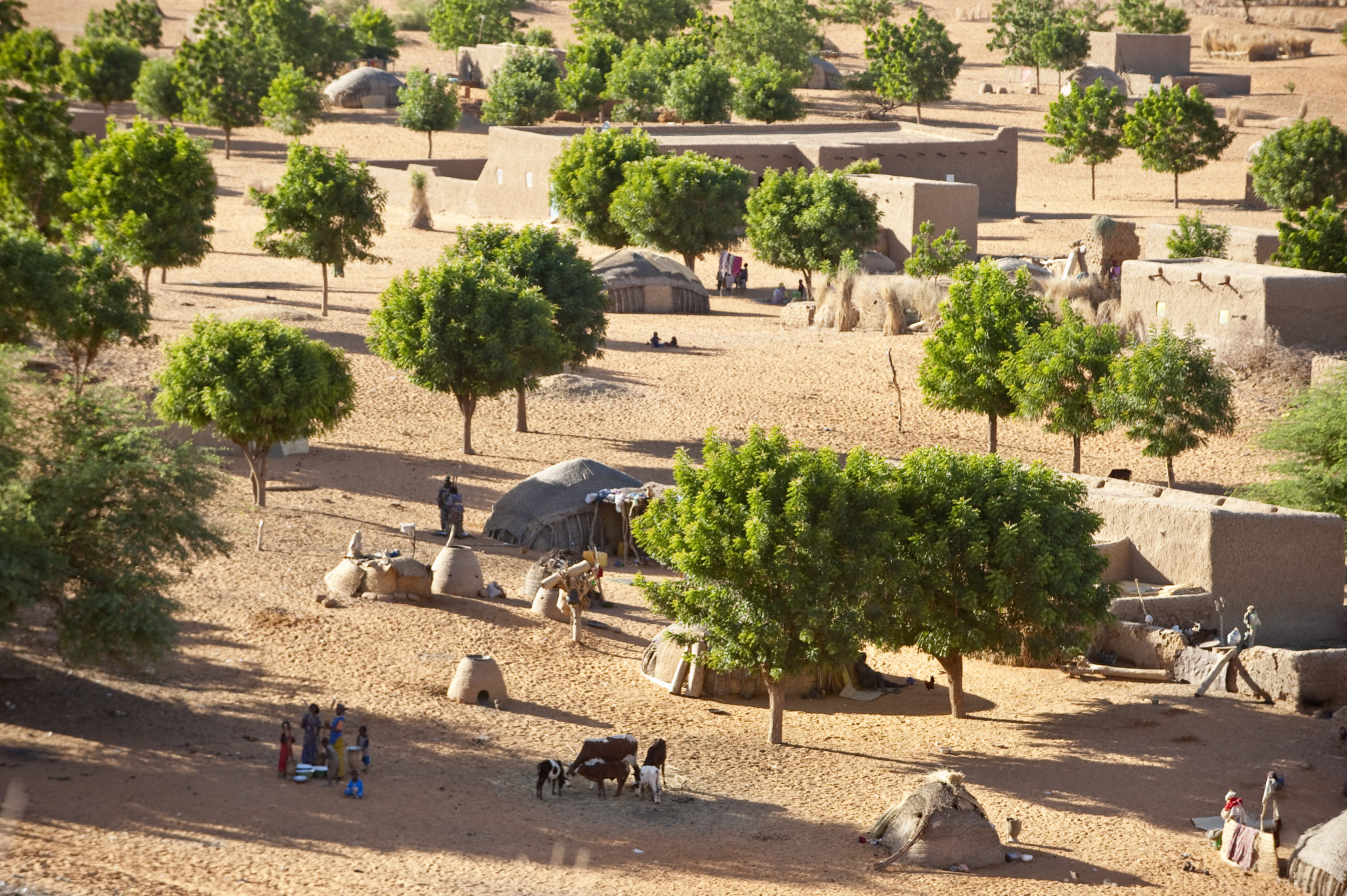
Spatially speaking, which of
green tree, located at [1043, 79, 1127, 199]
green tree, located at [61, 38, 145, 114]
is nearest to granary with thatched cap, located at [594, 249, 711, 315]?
green tree, located at [1043, 79, 1127, 199]

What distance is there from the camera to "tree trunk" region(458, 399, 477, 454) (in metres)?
32.0

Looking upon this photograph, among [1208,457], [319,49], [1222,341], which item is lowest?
[1208,457]

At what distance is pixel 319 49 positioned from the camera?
261 ft

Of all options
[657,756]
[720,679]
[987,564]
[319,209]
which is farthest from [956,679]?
[319,209]

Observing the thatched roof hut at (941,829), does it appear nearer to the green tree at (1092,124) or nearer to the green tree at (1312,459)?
the green tree at (1312,459)

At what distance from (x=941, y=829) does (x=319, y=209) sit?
2736 centimetres

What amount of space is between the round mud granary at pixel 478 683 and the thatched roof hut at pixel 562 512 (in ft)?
22.4

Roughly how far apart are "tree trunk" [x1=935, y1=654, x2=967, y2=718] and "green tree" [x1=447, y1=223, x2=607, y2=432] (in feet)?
46.3

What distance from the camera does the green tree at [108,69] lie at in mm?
69812

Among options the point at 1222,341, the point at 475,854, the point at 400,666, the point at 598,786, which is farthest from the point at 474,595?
the point at 1222,341

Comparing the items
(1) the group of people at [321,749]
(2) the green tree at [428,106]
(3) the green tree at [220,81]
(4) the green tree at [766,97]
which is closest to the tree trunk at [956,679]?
(1) the group of people at [321,749]

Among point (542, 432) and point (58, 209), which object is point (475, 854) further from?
point (58, 209)

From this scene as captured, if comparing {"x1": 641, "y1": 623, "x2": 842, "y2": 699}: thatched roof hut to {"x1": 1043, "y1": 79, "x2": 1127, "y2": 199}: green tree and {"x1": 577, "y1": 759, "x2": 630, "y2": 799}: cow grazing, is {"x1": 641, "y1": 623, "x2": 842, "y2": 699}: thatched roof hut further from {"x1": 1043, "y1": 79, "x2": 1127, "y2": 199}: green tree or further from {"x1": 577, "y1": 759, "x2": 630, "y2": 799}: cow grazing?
{"x1": 1043, "y1": 79, "x2": 1127, "y2": 199}: green tree

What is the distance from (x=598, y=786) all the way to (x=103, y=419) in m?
7.21
